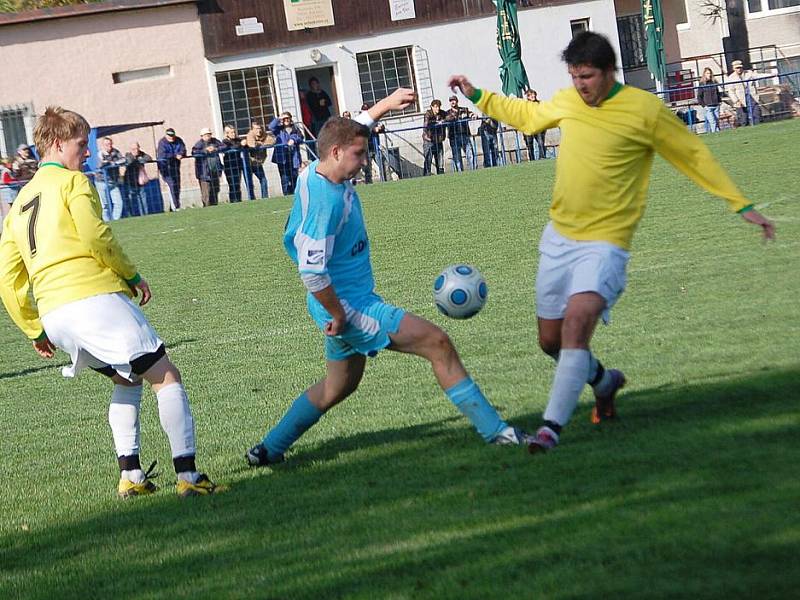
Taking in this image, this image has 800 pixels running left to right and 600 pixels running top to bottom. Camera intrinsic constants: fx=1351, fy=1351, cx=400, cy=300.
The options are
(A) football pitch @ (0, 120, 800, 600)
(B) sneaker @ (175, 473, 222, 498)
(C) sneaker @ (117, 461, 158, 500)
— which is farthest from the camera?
(C) sneaker @ (117, 461, 158, 500)

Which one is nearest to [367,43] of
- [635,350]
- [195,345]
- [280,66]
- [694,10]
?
[280,66]

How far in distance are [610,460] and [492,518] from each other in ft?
2.71

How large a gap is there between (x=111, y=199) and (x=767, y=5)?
25.8 metres

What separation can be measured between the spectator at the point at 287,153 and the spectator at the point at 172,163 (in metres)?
1.90

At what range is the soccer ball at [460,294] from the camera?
21.4ft

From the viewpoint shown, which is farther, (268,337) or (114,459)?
(268,337)

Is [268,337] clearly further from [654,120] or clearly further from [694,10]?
[694,10]

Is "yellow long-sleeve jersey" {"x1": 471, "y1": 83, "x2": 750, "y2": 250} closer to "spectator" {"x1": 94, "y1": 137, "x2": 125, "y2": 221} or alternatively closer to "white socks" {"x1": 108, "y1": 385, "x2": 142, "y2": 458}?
"white socks" {"x1": 108, "y1": 385, "x2": 142, "y2": 458}

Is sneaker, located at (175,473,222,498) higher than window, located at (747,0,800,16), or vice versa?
window, located at (747,0,800,16)

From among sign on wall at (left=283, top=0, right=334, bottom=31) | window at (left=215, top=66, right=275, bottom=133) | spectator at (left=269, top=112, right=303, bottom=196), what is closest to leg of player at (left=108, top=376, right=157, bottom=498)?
spectator at (left=269, top=112, right=303, bottom=196)

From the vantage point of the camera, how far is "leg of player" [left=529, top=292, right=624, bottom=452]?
588 centimetres

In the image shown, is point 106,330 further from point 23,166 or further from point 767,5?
point 767,5

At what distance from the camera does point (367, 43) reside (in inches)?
1409

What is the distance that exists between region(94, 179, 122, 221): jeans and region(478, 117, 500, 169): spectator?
7563mm
